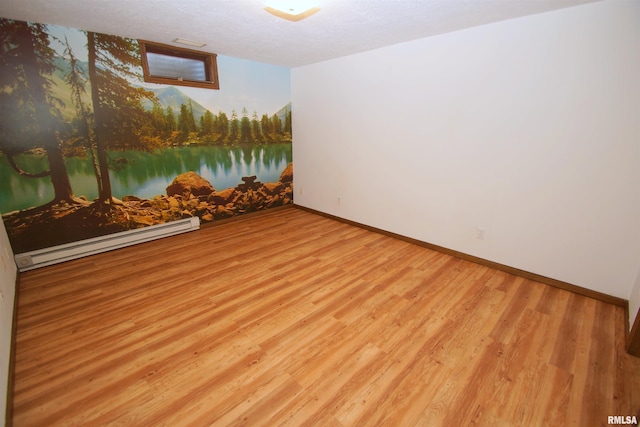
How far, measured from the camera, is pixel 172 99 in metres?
3.59

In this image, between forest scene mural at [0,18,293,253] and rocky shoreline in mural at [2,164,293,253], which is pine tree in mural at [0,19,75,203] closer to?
forest scene mural at [0,18,293,253]

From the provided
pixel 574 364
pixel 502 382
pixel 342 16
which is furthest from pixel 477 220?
pixel 342 16

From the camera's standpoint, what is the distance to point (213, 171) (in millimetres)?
4160

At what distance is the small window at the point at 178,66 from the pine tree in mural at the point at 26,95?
0.89 metres

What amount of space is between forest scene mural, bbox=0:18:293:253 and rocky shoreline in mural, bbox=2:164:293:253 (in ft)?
0.04

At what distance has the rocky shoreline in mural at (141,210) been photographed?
2.91 meters

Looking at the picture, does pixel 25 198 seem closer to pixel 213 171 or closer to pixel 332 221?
pixel 213 171

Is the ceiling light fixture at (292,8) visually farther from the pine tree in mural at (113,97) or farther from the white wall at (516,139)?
the pine tree in mural at (113,97)

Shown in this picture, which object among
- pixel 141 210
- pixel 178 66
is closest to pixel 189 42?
pixel 178 66

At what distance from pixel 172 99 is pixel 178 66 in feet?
1.52

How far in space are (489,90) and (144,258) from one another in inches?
164

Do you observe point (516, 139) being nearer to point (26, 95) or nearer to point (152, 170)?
point (152, 170)

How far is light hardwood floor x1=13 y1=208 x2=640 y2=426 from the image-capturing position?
1.48 meters

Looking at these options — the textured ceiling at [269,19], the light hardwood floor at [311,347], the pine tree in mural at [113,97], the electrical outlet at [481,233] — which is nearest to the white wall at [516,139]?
the electrical outlet at [481,233]
